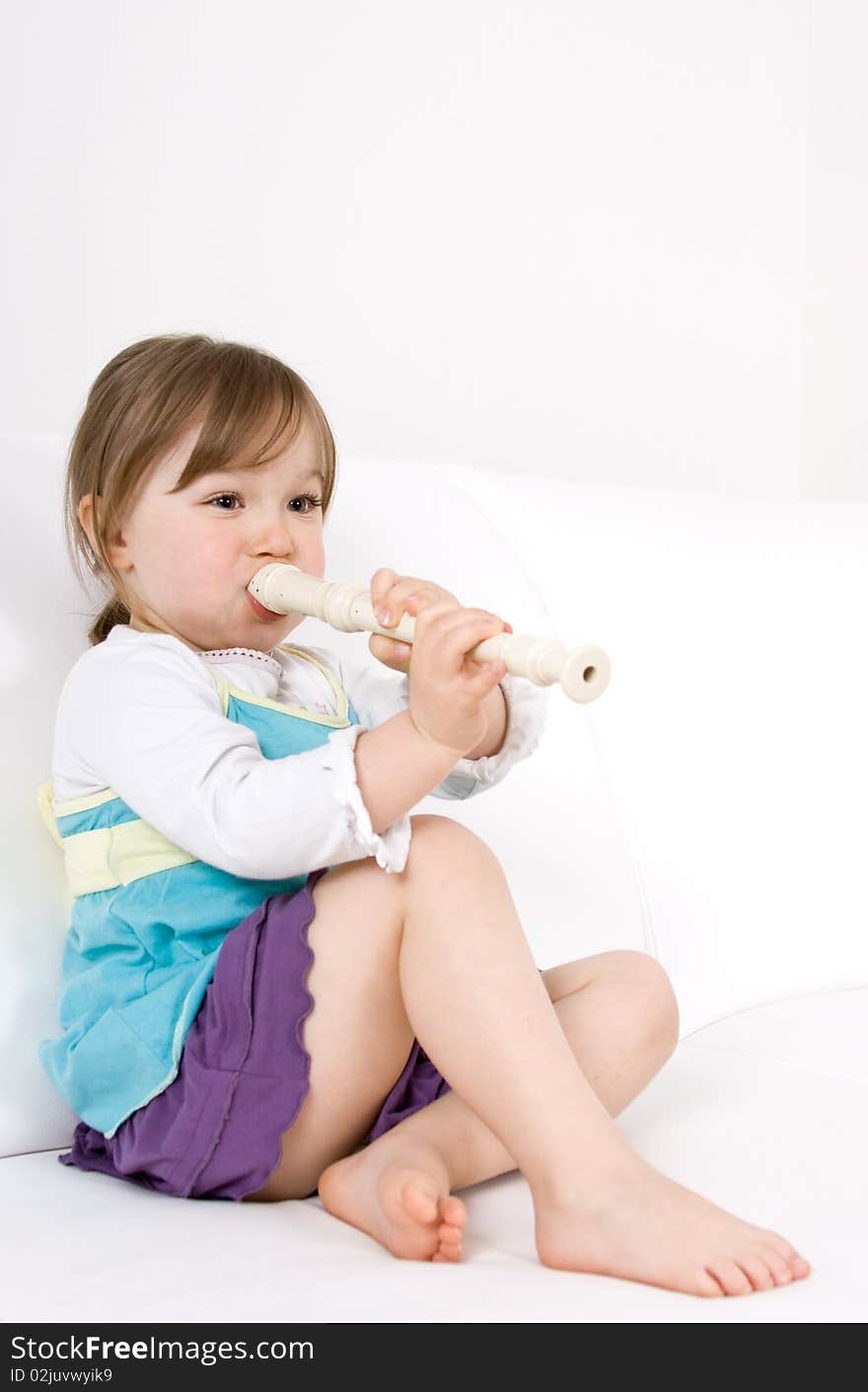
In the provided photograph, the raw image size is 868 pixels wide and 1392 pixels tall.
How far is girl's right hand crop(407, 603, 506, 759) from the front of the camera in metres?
0.82

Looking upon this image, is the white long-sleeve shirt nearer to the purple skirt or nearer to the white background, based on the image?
the purple skirt

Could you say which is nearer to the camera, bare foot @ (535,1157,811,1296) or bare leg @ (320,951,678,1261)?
bare foot @ (535,1157,811,1296)

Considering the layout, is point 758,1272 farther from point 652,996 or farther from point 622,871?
point 622,871

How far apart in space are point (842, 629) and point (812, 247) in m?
1.31

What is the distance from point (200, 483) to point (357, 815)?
1.00 ft

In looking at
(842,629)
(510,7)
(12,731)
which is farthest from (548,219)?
(12,731)

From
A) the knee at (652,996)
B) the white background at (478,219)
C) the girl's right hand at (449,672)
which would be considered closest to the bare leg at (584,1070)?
the knee at (652,996)

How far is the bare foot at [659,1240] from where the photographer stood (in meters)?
0.72

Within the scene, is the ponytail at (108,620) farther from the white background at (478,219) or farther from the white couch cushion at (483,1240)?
the white background at (478,219)

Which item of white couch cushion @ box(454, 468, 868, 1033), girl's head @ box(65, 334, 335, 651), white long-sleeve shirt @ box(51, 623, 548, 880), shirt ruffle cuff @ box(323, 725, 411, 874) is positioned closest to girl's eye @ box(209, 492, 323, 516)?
girl's head @ box(65, 334, 335, 651)

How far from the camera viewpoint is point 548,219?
7.21 feet

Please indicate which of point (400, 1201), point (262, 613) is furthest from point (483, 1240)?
point (262, 613)

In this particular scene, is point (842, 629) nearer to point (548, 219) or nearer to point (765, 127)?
point (548, 219)

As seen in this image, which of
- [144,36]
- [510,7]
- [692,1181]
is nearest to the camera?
[692,1181]
